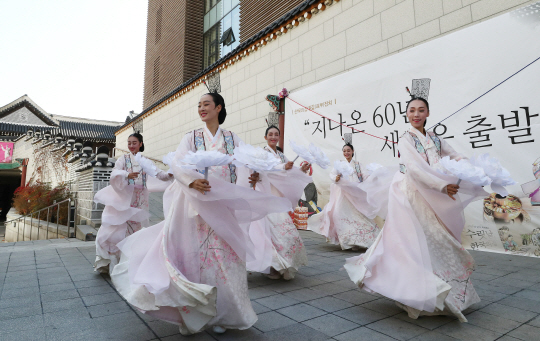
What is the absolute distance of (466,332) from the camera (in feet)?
6.17

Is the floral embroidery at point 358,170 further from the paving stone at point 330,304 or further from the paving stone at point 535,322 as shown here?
the paving stone at point 535,322

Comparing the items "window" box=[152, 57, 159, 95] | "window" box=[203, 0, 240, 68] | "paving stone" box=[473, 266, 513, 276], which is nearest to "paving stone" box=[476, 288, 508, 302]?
"paving stone" box=[473, 266, 513, 276]

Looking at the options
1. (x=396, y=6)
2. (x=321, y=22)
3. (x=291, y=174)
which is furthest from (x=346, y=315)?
(x=321, y=22)

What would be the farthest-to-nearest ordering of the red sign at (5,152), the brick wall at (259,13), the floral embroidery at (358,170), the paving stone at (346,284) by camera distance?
1. the red sign at (5,152)
2. the brick wall at (259,13)
3. the floral embroidery at (358,170)
4. the paving stone at (346,284)

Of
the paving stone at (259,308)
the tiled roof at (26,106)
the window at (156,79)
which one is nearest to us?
the paving stone at (259,308)

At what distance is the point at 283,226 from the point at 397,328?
1526 millimetres

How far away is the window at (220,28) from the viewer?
11203 mm

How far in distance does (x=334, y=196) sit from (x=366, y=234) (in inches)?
29.7

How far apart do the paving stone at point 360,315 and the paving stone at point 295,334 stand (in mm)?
337

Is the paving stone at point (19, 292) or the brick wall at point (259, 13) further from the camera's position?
the brick wall at point (259, 13)

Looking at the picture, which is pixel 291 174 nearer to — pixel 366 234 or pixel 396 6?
pixel 366 234

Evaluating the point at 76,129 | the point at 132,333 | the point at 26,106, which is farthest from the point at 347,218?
the point at 26,106

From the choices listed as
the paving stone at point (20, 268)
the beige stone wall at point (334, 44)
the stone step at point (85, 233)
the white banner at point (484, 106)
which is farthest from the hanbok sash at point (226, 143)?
the stone step at point (85, 233)

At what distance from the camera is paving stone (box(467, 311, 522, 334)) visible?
1930 mm
